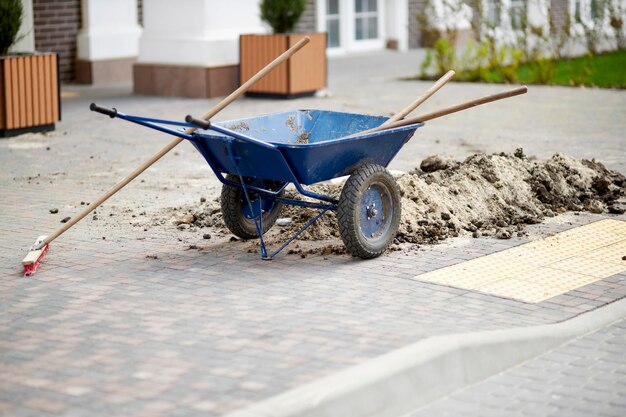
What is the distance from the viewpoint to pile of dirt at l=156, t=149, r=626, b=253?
840cm

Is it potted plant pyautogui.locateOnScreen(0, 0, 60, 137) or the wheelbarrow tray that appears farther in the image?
potted plant pyautogui.locateOnScreen(0, 0, 60, 137)

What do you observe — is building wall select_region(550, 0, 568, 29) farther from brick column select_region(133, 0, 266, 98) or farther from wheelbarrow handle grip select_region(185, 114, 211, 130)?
wheelbarrow handle grip select_region(185, 114, 211, 130)

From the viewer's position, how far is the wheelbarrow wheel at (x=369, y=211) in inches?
294

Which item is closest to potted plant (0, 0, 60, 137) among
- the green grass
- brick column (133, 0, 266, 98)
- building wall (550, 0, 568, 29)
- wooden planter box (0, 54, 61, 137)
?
wooden planter box (0, 54, 61, 137)

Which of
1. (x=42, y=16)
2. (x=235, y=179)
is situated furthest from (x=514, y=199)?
(x=42, y=16)

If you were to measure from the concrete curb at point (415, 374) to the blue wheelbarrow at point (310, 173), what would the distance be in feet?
5.87

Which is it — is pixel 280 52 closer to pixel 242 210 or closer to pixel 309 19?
pixel 309 19

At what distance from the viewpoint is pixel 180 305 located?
21.6 feet

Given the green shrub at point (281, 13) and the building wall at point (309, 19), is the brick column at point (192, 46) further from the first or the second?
the building wall at point (309, 19)

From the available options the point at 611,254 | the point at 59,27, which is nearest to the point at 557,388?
the point at 611,254

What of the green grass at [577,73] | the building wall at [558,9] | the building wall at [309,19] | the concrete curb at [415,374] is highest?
the building wall at [558,9]

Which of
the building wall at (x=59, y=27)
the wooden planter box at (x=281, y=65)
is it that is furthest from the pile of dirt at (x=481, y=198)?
the building wall at (x=59, y=27)

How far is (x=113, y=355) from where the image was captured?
222 inches

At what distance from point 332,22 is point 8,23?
38.8 ft
